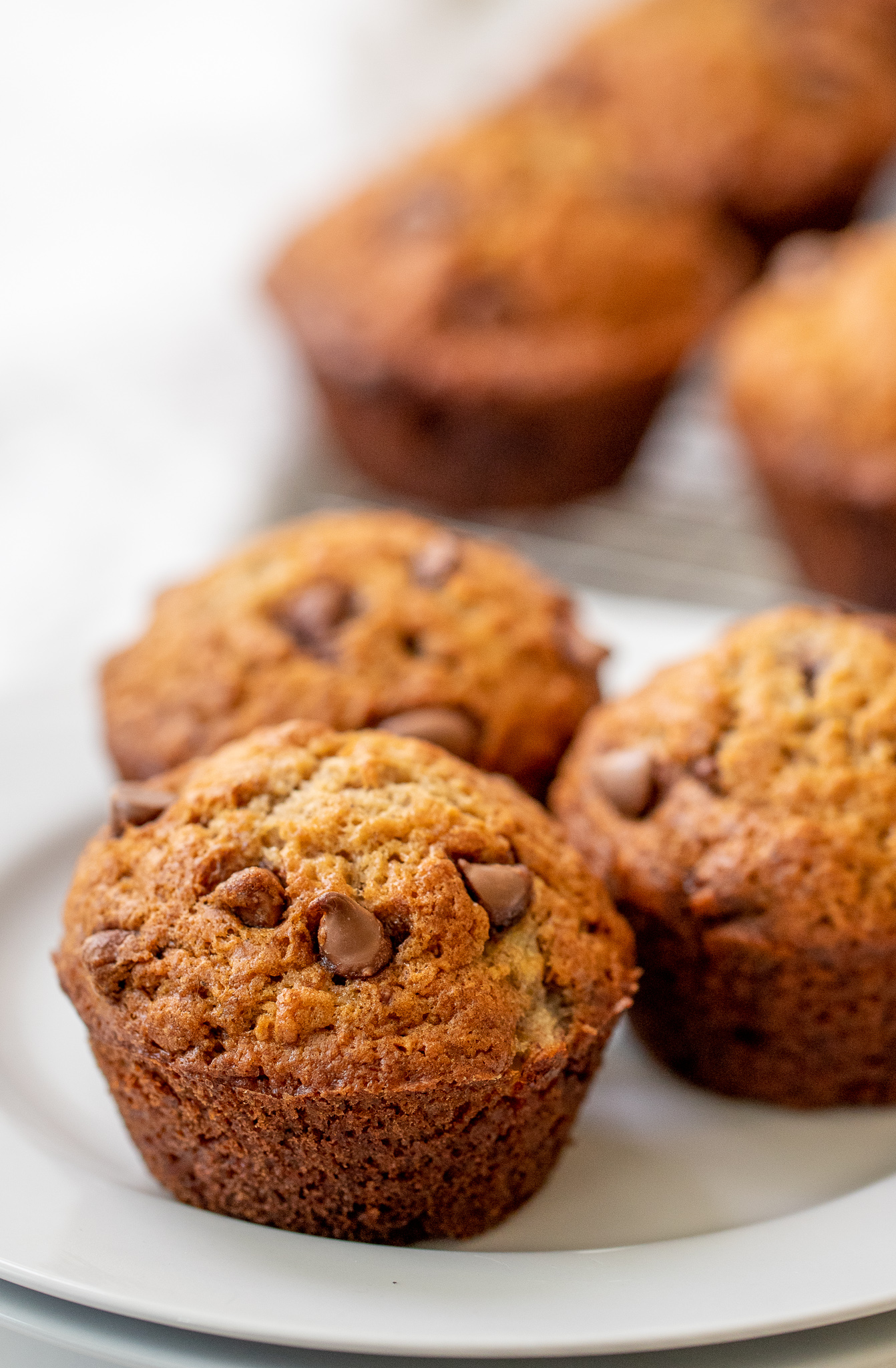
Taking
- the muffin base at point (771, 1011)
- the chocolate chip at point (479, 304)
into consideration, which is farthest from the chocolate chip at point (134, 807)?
the chocolate chip at point (479, 304)

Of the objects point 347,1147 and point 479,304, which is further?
point 479,304

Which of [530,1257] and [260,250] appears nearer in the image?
[530,1257]

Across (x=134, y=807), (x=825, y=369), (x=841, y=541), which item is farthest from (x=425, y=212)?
(x=134, y=807)

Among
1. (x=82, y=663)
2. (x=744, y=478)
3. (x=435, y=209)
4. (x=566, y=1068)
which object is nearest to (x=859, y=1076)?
(x=566, y=1068)

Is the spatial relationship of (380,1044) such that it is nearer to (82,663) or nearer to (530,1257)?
(530,1257)

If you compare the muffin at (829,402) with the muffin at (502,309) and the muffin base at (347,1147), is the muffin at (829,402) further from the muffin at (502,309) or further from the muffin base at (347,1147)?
the muffin base at (347,1147)

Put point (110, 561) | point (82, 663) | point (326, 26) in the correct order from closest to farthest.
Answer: point (82, 663) → point (110, 561) → point (326, 26)

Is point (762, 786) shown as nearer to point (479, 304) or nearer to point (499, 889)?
point (499, 889)
